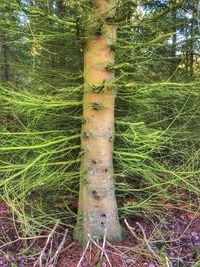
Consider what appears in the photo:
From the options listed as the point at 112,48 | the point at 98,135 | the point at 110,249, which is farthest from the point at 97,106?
the point at 110,249

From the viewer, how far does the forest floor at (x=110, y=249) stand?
4500 millimetres

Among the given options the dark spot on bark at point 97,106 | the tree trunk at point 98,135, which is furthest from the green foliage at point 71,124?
the dark spot on bark at point 97,106

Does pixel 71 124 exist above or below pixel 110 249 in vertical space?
above

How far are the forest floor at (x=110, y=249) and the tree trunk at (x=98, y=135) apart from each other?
28 centimetres

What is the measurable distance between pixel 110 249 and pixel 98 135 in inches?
60.5

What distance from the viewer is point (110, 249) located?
4.75 m

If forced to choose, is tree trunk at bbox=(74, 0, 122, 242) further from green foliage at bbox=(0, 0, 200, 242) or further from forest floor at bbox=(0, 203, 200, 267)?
forest floor at bbox=(0, 203, 200, 267)

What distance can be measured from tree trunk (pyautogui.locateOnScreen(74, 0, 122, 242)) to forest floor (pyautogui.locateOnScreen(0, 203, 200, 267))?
282 millimetres

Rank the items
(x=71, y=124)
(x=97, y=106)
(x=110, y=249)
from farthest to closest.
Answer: (x=71, y=124) < (x=97, y=106) < (x=110, y=249)

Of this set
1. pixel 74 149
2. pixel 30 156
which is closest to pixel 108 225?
pixel 74 149

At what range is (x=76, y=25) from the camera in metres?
4.52

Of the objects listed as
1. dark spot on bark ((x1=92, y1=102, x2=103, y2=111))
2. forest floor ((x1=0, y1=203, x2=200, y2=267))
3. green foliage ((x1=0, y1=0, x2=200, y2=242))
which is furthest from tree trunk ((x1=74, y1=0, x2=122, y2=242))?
forest floor ((x1=0, y1=203, x2=200, y2=267))

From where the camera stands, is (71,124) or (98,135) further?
(71,124)

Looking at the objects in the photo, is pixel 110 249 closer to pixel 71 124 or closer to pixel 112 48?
pixel 71 124
